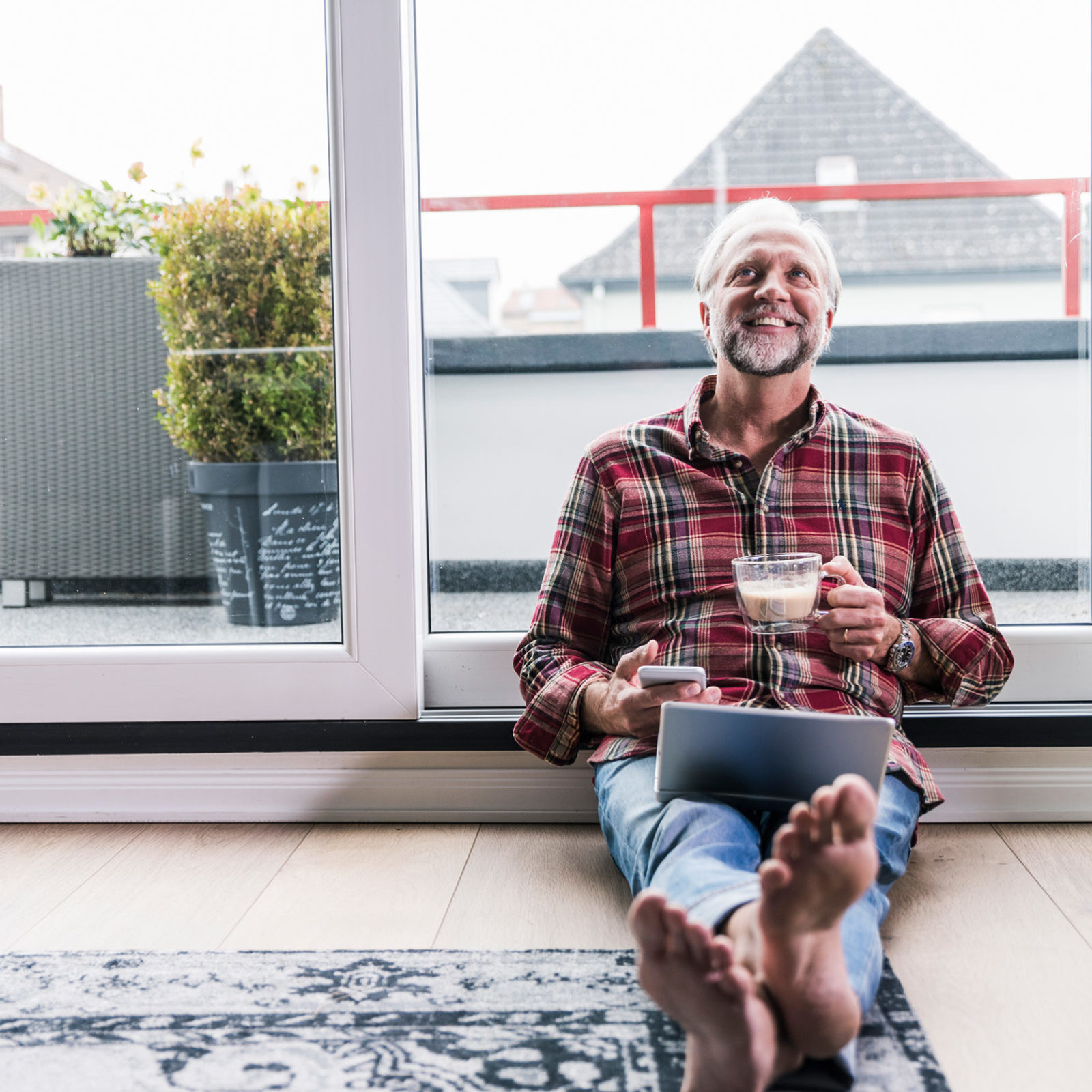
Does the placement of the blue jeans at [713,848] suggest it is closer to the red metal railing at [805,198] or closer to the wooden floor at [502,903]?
the wooden floor at [502,903]

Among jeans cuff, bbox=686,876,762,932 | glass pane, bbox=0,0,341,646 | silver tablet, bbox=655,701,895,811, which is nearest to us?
jeans cuff, bbox=686,876,762,932

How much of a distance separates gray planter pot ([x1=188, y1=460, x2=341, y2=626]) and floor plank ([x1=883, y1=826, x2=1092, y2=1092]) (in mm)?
1074

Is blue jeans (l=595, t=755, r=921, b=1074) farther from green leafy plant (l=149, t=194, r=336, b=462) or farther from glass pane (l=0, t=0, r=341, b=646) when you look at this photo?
green leafy plant (l=149, t=194, r=336, b=462)

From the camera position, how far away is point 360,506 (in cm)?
183

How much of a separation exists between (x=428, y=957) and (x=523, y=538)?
1153mm

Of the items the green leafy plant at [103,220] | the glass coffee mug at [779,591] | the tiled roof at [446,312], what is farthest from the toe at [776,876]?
the green leafy plant at [103,220]

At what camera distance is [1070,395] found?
2.05 m

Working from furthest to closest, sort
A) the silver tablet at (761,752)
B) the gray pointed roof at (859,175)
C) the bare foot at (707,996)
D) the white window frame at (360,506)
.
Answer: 1. the gray pointed roof at (859,175)
2. the white window frame at (360,506)
3. the silver tablet at (761,752)
4. the bare foot at (707,996)

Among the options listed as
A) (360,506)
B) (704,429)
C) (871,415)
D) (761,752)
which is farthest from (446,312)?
(761,752)

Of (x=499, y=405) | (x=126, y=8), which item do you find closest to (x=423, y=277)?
(x=499, y=405)

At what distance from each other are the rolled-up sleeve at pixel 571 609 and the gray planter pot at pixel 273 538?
48cm

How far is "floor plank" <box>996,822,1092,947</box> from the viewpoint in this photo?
1.42 metres

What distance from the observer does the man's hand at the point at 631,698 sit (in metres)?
1.26

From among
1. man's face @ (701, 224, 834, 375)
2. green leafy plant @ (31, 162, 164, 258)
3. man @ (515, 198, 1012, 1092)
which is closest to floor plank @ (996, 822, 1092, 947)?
man @ (515, 198, 1012, 1092)
